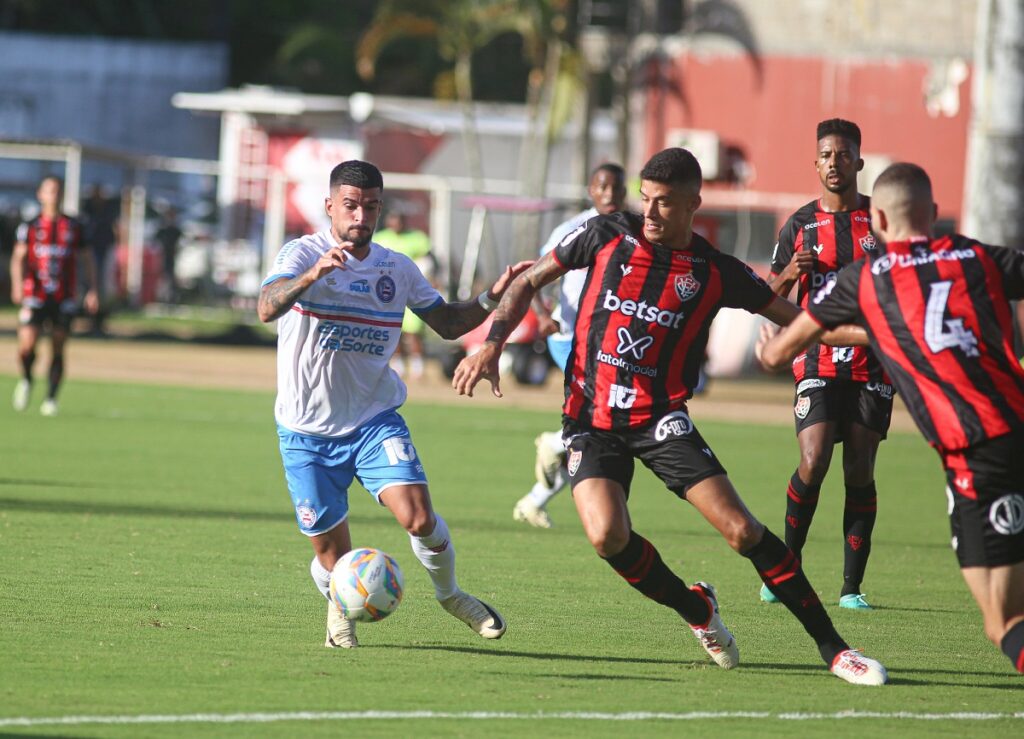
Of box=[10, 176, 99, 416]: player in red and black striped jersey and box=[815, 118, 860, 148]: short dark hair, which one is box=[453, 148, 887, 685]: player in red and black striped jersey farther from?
box=[10, 176, 99, 416]: player in red and black striped jersey

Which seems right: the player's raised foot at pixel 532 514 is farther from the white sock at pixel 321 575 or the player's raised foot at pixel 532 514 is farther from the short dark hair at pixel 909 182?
the short dark hair at pixel 909 182

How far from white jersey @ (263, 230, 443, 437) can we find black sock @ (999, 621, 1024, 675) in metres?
2.99

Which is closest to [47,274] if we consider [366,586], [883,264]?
[366,586]

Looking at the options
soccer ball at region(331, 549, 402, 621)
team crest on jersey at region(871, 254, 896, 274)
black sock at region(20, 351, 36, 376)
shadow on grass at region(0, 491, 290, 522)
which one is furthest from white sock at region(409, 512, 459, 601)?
black sock at region(20, 351, 36, 376)

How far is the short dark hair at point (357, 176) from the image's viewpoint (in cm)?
732

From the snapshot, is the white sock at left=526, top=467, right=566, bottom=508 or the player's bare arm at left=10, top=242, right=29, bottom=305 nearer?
the white sock at left=526, top=467, right=566, bottom=508

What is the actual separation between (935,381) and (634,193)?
21167mm

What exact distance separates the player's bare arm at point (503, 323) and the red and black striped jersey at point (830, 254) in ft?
7.33

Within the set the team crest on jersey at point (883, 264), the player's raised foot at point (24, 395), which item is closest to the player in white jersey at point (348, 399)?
the team crest on jersey at point (883, 264)

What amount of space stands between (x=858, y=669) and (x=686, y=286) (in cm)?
182

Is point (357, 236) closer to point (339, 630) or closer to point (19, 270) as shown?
point (339, 630)

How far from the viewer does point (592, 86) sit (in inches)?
1371

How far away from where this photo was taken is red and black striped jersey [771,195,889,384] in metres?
8.96

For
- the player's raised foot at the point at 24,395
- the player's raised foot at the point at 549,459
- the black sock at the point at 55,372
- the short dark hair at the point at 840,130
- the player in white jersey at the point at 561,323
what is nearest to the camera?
the short dark hair at the point at 840,130
